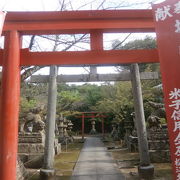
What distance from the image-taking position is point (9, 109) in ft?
9.68

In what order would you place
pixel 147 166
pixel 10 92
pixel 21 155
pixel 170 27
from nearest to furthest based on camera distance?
pixel 170 27 < pixel 10 92 < pixel 147 166 < pixel 21 155

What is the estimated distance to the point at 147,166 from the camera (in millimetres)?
5504

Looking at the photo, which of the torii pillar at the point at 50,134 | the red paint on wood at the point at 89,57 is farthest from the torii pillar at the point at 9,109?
the torii pillar at the point at 50,134

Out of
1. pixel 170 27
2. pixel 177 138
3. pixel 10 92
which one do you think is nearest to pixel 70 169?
pixel 10 92

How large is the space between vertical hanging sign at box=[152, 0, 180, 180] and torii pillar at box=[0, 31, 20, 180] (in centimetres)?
208

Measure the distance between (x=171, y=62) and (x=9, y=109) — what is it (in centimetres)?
228

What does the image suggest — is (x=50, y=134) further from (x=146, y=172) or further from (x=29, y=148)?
(x=29, y=148)

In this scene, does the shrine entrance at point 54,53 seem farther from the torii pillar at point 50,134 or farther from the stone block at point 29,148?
the stone block at point 29,148

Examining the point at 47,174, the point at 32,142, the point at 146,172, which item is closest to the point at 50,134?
the point at 47,174

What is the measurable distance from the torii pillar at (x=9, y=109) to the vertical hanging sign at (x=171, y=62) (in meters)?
2.08

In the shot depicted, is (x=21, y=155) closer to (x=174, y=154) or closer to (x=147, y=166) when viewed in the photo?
(x=147, y=166)

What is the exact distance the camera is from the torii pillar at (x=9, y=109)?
A: 2.87 m

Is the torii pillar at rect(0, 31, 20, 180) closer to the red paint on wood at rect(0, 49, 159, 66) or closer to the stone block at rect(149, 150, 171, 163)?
the red paint on wood at rect(0, 49, 159, 66)

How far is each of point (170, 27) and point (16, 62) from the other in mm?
2248
